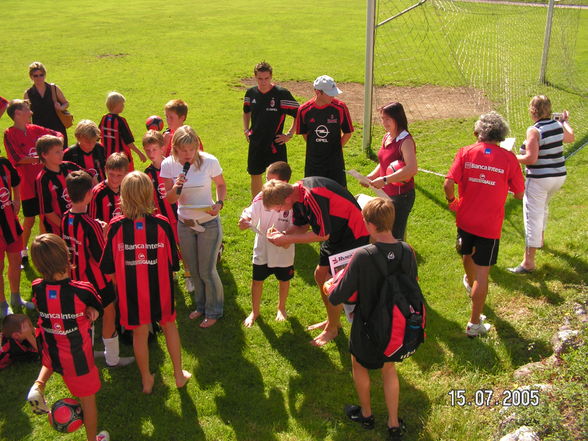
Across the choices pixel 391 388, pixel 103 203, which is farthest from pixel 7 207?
pixel 391 388

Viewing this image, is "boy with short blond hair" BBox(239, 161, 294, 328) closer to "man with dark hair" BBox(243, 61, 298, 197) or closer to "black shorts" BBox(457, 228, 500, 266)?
"black shorts" BBox(457, 228, 500, 266)

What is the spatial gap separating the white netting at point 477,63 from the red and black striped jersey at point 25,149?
302 inches

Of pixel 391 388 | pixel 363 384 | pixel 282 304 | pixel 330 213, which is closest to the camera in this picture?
pixel 391 388

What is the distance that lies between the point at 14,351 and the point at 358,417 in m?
3.22

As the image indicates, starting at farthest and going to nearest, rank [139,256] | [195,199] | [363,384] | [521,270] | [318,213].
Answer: [521,270] < [195,199] < [318,213] < [139,256] < [363,384]

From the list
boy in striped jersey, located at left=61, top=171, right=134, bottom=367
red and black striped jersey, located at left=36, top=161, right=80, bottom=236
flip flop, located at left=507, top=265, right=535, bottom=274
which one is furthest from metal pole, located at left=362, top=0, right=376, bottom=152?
boy in striped jersey, located at left=61, top=171, right=134, bottom=367

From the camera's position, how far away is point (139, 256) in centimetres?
438

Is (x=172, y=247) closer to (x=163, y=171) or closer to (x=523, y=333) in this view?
(x=163, y=171)

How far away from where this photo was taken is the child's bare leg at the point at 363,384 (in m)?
4.25

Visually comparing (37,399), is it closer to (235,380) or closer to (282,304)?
(235,380)

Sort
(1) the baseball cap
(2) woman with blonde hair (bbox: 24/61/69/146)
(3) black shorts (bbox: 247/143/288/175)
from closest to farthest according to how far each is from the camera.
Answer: (1) the baseball cap
(3) black shorts (bbox: 247/143/288/175)
(2) woman with blonde hair (bbox: 24/61/69/146)

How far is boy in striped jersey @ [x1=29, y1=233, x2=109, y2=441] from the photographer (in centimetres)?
388

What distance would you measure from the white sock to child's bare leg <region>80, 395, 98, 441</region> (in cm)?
100

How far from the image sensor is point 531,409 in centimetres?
402
